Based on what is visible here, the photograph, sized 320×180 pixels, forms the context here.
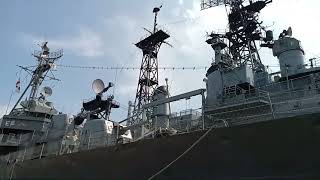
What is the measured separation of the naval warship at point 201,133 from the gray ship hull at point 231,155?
21mm

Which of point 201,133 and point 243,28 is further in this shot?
point 243,28

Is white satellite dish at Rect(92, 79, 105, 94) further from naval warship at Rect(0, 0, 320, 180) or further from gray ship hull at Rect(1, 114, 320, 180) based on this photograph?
gray ship hull at Rect(1, 114, 320, 180)

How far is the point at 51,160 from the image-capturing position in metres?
13.6

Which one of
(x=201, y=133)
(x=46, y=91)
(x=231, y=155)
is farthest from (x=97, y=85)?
(x=231, y=155)

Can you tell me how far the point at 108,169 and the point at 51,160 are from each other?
374cm

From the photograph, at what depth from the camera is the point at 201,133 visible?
8.81 meters

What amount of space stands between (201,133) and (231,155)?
1.01 meters

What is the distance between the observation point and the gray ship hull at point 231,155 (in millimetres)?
7305

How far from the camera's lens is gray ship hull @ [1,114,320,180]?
7305 millimetres

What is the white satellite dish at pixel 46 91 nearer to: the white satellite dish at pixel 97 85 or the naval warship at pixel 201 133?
the naval warship at pixel 201 133

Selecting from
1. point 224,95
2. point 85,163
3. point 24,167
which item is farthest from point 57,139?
point 224,95

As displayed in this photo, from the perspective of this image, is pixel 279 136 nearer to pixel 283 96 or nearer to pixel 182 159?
pixel 182 159

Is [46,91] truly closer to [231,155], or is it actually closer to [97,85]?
[97,85]

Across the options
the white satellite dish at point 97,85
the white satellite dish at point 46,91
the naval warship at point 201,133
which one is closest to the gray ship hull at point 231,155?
the naval warship at point 201,133
